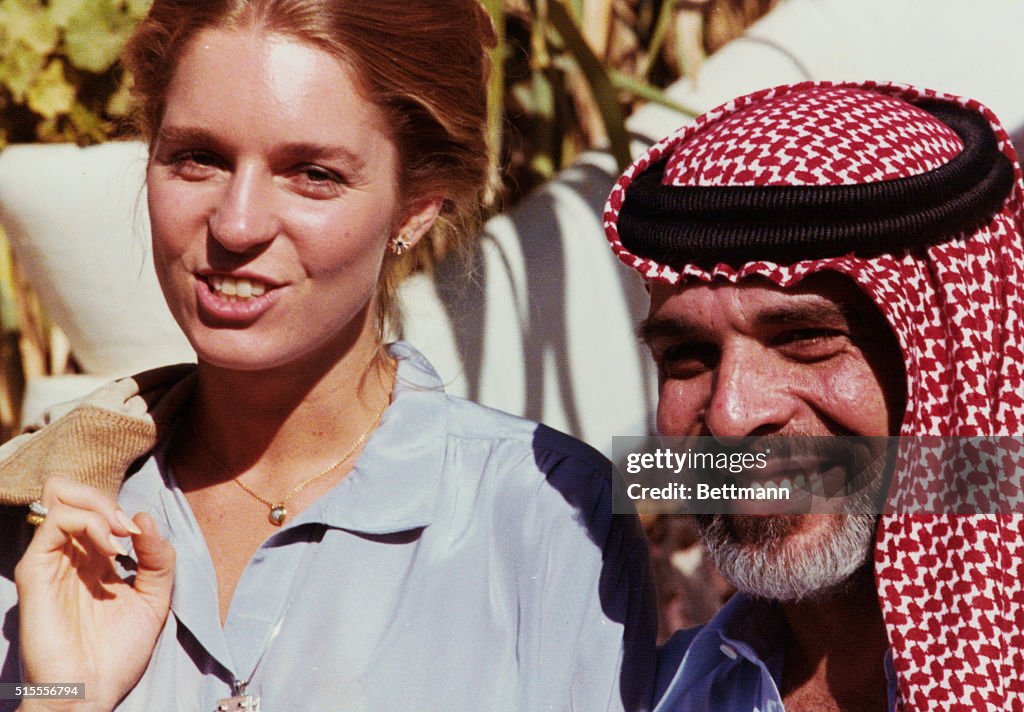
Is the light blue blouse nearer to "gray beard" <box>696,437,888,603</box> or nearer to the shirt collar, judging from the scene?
the shirt collar

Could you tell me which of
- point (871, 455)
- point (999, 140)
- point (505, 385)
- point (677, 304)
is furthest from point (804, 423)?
point (505, 385)

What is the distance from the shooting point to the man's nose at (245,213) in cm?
193

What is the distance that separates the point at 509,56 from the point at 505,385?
838mm

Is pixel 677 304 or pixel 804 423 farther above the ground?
pixel 677 304

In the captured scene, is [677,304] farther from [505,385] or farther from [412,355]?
[505,385]

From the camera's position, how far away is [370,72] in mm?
2031

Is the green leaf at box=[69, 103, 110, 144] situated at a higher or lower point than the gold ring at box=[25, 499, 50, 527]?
higher

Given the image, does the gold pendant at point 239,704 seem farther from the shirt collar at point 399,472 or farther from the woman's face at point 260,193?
the woman's face at point 260,193

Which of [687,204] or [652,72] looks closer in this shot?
[687,204]

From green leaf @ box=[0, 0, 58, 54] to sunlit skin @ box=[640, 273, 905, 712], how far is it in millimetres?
1636

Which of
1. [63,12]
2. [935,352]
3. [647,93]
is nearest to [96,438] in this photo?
[63,12]

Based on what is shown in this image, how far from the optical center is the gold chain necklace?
218cm

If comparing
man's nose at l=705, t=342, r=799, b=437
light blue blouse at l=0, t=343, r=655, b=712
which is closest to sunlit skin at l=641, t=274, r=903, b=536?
man's nose at l=705, t=342, r=799, b=437

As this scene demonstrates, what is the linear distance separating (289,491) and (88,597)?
0.38m
